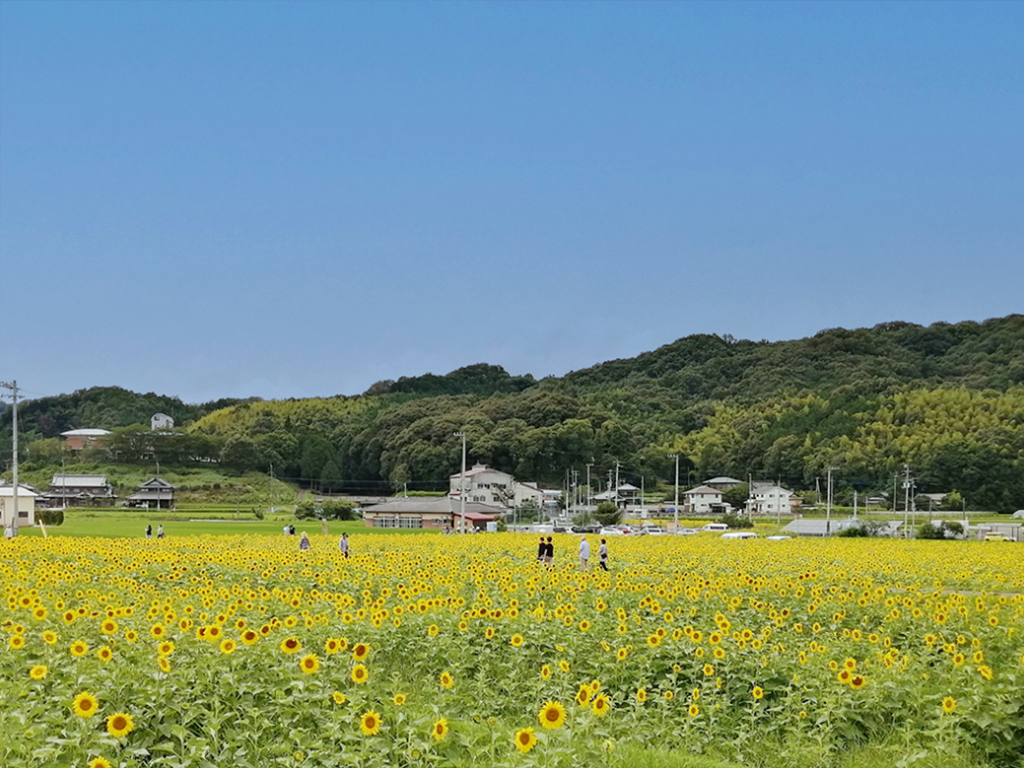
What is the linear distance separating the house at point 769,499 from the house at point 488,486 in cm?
2077

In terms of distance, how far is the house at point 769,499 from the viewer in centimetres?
8744

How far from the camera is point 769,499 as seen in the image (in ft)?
296

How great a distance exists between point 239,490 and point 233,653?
253 ft

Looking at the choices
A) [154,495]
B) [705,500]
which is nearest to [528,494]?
[705,500]

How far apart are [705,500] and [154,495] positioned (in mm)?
48305

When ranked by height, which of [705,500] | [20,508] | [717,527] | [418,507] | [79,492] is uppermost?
[20,508]

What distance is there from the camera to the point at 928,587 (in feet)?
64.3

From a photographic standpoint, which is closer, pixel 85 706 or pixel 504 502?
pixel 85 706

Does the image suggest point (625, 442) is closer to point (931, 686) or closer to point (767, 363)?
point (767, 363)

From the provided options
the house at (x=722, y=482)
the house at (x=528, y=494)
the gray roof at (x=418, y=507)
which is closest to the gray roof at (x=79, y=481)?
the gray roof at (x=418, y=507)

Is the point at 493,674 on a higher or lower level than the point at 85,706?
lower

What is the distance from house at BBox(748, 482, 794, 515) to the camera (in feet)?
287

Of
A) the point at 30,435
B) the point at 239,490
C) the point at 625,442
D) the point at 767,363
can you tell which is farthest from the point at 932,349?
the point at 30,435

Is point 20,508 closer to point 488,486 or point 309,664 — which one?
point 309,664
